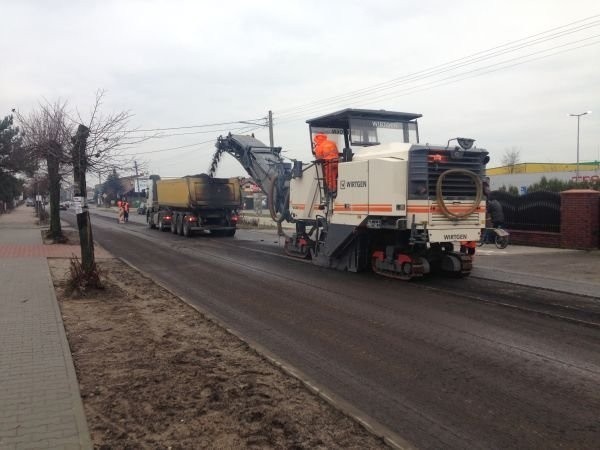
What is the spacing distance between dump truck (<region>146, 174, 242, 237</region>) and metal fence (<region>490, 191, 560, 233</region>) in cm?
1253

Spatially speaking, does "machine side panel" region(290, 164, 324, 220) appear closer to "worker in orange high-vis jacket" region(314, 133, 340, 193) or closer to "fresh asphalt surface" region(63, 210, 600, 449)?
"worker in orange high-vis jacket" region(314, 133, 340, 193)

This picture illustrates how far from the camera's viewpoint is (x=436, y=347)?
684cm

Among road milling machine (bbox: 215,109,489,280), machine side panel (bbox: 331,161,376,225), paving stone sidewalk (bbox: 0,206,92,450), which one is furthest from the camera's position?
machine side panel (bbox: 331,161,376,225)

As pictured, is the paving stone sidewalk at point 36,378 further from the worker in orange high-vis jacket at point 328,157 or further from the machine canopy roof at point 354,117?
the machine canopy roof at point 354,117

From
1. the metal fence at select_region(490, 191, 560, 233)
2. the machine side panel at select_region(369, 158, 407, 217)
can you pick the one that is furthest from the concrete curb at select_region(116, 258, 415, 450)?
the metal fence at select_region(490, 191, 560, 233)

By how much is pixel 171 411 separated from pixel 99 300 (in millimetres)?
5713

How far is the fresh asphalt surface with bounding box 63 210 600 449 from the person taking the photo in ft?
15.1

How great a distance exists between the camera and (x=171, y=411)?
4.74 metres

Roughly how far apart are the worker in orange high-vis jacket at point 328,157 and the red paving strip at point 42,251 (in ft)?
24.8

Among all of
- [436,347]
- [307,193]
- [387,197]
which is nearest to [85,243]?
[387,197]

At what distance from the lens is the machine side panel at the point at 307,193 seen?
14.6 metres

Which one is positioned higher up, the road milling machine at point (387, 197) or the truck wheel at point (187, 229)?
the road milling machine at point (387, 197)

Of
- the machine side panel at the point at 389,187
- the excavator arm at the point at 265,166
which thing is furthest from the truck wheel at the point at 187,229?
the machine side panel at the point at 389,187

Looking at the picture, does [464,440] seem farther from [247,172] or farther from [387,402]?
[247,172]
